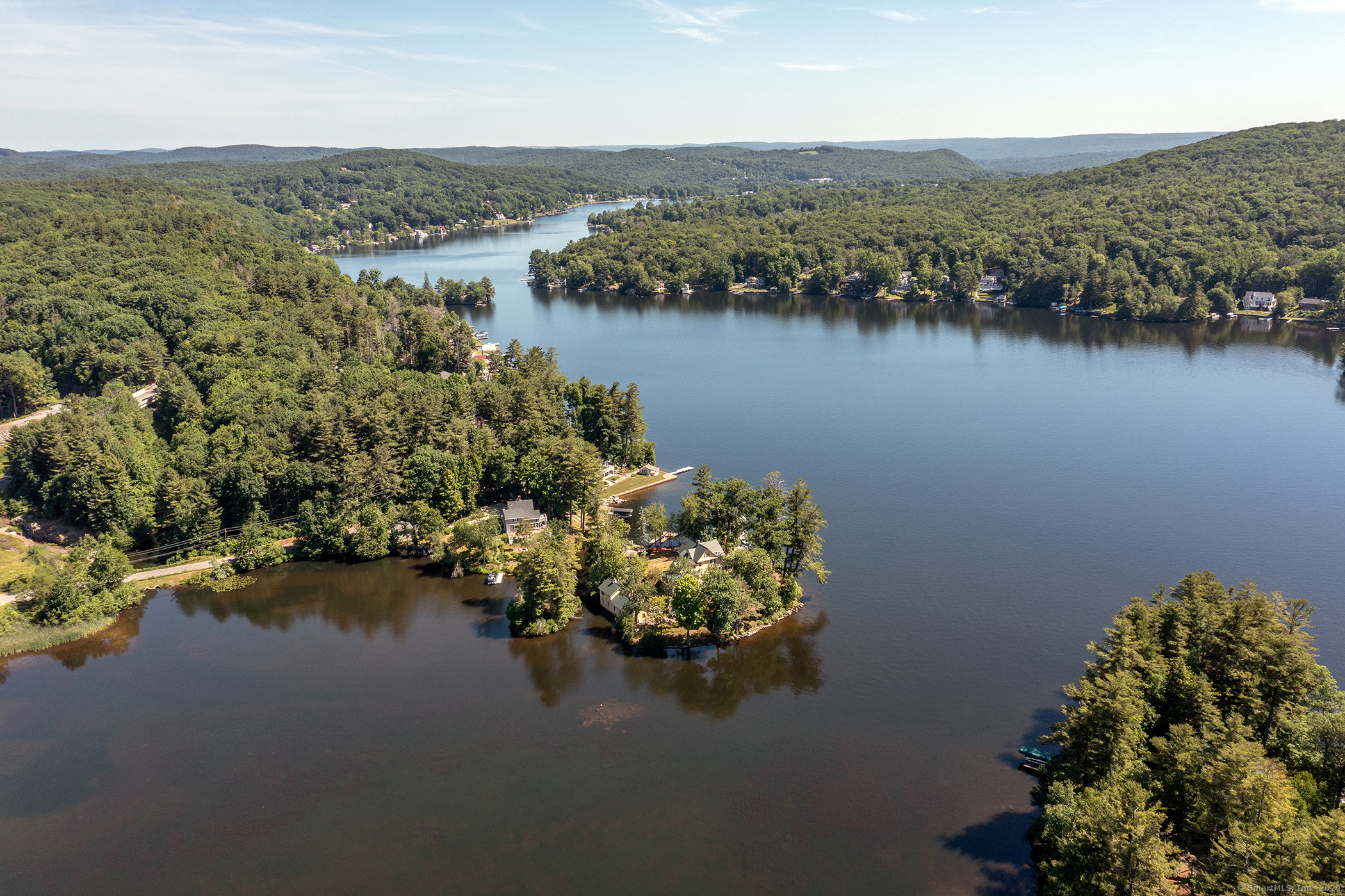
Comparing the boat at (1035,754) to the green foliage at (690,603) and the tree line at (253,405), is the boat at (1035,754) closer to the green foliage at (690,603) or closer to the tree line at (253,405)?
the green foliage at (690,603)

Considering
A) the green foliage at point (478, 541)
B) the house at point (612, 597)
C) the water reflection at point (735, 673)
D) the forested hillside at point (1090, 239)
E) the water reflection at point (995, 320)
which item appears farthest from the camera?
the forested hillside at point (1090, 239)

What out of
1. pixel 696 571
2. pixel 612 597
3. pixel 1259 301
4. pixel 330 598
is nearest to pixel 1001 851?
pixel 696 571

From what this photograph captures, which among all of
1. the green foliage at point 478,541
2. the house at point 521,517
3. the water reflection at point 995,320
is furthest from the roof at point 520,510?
the water reflection at point 995,320

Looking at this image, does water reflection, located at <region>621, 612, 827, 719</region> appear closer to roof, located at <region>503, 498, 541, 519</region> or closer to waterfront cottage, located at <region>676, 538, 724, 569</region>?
waterfront cottage, located at <region>676, 538, 724, 569</region>

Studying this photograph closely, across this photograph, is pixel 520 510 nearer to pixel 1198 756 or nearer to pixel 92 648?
pixel 92 648

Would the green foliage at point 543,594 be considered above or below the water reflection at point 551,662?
above

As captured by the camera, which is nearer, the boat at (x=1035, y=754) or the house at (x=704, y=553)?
the boat at (x=1035, y=754)

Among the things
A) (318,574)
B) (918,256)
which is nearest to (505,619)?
(318,574)

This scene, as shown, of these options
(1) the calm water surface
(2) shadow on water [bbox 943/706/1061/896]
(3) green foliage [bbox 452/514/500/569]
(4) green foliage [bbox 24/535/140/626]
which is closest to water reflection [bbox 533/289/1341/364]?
(1) the calm water surface
